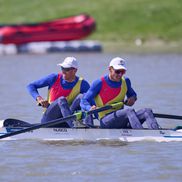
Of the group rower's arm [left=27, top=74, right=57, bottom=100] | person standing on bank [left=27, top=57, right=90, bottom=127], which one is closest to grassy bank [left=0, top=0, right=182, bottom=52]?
person standing on bank [left=27, top=57, right=90, bottom=127]

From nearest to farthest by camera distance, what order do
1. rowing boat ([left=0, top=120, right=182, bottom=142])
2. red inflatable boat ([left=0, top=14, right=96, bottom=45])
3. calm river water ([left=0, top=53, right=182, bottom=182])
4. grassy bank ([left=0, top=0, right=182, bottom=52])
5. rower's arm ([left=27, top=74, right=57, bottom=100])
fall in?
calm river water ([left=0, top=53, right=182, bottom=182]) < rowing boat ([left=0, top=120, right=182, bottom=142]) < rower's arm ([left=27, top=74, right=57, bottom=100]) < red inflatable boat ([left=0, top=14, right=96, bottom=45]) < grassy bank ([left=0, top=0, right=182, bottom=52])

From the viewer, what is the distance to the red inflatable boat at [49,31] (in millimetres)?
54812

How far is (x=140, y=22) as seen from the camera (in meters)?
61.2

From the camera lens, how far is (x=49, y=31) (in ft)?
183

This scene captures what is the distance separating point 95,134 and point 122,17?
4587 cm

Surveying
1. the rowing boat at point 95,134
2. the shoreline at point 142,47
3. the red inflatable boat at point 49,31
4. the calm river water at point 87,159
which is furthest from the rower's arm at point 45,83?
the red inflatable boat at point 49,31

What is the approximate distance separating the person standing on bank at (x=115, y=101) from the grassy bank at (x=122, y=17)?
39.2m

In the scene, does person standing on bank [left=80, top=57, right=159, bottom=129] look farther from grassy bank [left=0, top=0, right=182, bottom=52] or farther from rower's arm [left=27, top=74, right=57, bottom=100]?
grassy bank [left=0, top=0, right=182, bottom=52]

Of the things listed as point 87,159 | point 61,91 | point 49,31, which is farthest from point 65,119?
point 49,31

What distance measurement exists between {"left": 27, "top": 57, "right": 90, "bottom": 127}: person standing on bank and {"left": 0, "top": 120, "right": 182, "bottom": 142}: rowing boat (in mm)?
315

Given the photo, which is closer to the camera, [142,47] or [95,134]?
[95,134]

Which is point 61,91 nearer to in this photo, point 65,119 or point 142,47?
point 65,119

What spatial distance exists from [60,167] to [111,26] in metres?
47.0

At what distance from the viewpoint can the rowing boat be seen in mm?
16641
